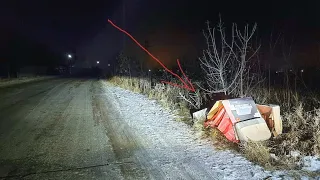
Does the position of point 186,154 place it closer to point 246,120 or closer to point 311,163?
point 246,120

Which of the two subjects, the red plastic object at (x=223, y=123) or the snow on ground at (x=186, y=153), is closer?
the snow on ground at (x=186, y=153)

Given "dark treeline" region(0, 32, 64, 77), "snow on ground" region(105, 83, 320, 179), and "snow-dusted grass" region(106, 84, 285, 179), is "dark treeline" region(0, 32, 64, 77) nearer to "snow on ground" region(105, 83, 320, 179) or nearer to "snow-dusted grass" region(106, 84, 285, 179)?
"snow on ground" region(105, 83, 320, 179)

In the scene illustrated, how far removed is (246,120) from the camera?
18.9 feet

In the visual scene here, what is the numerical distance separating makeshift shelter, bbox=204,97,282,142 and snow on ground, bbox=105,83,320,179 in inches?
20.3

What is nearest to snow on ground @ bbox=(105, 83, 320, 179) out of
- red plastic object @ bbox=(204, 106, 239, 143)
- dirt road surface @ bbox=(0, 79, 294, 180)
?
dirt road surface @ bbox=(0, 79, 294, 180)

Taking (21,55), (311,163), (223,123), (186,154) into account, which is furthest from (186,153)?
(21,55)

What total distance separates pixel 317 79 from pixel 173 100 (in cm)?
873

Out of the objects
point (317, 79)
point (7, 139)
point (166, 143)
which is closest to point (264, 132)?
point (166, 143)

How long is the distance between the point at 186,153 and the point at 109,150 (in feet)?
4.97

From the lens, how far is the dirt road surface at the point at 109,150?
174 inches

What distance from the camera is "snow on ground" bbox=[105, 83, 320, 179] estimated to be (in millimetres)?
4359

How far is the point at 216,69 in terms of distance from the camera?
8.33 meters

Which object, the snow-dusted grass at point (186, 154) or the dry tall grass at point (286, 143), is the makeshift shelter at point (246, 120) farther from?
the snow-dusted grass at point (186, 154)

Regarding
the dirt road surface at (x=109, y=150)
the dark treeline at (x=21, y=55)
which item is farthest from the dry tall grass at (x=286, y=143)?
the dark treeline at (x=21, y=55)
